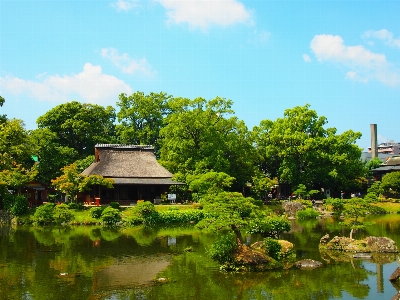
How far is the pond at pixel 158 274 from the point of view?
48.1 ft

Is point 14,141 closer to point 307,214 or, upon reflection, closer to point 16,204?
point 16,204

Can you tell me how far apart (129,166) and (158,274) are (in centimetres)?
2883

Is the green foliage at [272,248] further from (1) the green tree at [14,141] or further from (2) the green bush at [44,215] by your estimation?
(1) the green tree at [14,141]

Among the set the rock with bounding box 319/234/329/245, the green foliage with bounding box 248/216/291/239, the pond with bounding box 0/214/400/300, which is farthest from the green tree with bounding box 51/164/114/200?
the rock with bounding box 319/234/329/245

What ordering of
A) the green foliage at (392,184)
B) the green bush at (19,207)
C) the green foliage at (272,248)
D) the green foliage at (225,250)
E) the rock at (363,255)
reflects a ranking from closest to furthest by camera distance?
the green foliage at (225,250), the green foliage at (272,248), the rock at (363,255), the green bush at (19,207), the green foliage at (392,184)

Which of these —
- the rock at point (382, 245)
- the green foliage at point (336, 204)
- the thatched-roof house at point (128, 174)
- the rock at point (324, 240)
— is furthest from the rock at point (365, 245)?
the thatched-roof house at point (128, 174)

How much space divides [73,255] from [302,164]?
39244mm

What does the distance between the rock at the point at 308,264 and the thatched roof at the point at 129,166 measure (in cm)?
2529

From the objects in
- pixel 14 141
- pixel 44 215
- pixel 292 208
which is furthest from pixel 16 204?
pixel 292 208

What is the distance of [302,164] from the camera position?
55.3 metres

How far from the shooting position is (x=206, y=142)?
47.4 meters

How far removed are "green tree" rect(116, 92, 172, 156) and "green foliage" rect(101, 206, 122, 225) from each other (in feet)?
83.5

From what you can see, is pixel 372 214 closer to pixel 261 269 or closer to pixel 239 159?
pixel 239 159

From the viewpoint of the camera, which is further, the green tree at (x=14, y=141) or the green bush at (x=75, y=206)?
the green tree at (x=14, y=141)
